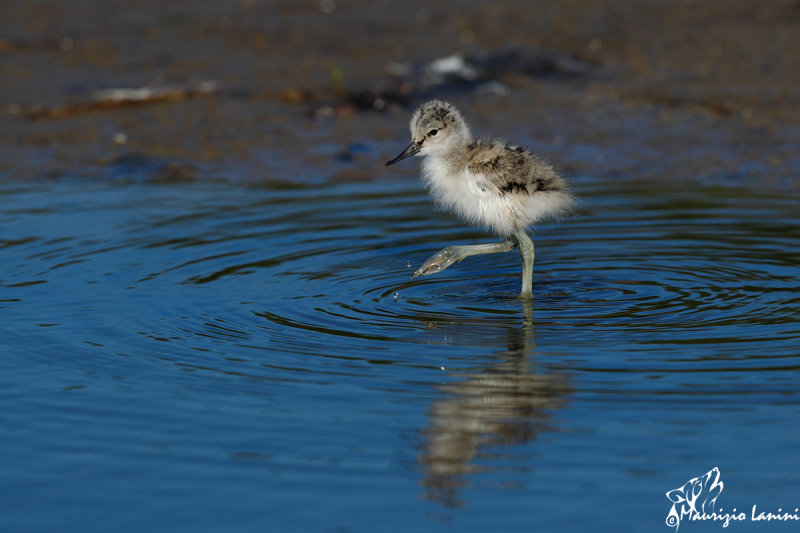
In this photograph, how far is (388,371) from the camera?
15.8 ft

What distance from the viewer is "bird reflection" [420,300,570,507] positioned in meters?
3.90

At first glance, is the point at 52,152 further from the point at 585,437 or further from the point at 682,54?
the point at 585,437

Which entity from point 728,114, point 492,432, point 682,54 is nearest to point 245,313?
point 492,432

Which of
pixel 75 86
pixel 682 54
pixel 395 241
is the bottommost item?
pixel 395 241

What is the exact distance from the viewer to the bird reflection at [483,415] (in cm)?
390

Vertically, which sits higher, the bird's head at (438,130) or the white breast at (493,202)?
the bird's head at (438,130)

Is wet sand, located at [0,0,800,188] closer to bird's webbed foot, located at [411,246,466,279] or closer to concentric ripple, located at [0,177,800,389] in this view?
concentric ripple, located at [0,177,800,389]

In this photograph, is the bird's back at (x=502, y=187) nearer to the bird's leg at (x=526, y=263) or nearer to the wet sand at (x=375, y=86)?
the bird's leg at (x=526, y=263)

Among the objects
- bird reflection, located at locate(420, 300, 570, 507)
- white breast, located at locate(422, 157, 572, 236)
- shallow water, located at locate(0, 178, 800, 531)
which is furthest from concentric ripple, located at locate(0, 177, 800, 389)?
white breast, located at locate(422, 157, 572, 236)

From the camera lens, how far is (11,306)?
5.95 metres

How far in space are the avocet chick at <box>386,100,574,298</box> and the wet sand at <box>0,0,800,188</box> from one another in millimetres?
2628

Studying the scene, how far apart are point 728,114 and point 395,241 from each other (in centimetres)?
380
